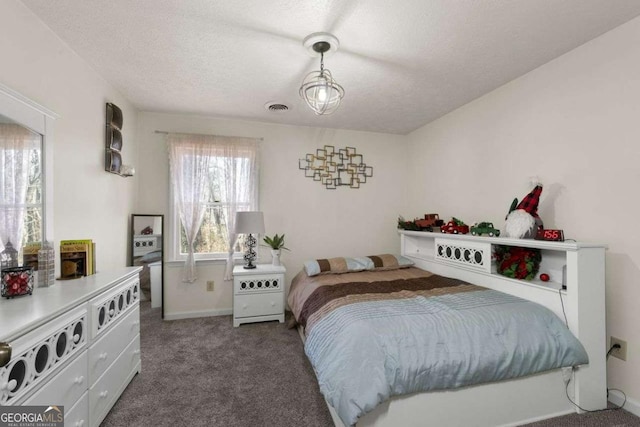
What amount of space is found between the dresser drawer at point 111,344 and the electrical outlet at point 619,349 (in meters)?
3.21

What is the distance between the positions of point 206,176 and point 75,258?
1671 millimetres

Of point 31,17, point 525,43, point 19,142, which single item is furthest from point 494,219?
point 31,17

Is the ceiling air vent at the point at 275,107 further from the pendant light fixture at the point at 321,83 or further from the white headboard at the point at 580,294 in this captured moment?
the white headboard at the point at 580,294

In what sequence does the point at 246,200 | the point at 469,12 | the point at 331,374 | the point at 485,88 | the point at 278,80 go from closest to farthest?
the point at 331,374, the point at 469,12, the point at 278,80, the point at 485,88, the point at 246,200

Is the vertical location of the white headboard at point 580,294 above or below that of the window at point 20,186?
below

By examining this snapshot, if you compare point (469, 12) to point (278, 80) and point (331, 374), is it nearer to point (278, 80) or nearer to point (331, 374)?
point (278, 80)

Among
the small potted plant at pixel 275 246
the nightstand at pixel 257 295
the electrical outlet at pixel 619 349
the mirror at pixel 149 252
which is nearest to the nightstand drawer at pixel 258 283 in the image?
the nightstand at pixel 257 295

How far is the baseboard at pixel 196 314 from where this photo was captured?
3.27 m

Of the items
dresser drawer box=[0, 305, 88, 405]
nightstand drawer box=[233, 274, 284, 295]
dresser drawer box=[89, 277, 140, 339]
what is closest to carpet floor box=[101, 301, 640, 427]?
nightstand drawer box=[233, 274, 284, 295]

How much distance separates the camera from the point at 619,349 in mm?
1807

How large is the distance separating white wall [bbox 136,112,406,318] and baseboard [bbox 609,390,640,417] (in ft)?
8.04

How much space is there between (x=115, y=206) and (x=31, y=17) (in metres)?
1.54

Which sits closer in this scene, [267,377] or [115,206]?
[267,377]

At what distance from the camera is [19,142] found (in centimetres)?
154
